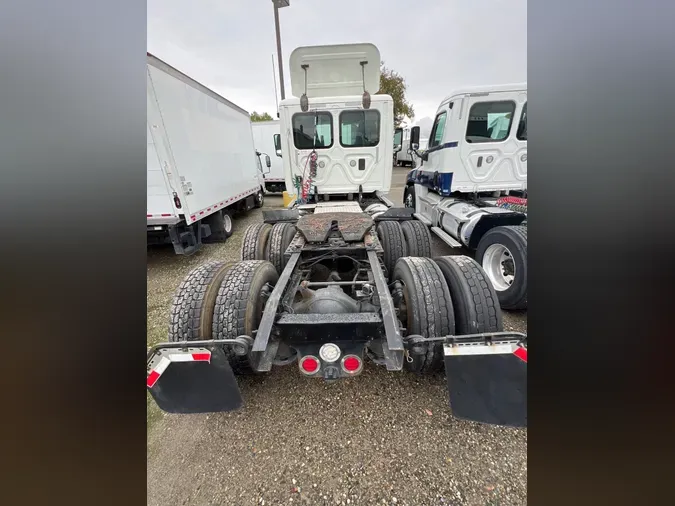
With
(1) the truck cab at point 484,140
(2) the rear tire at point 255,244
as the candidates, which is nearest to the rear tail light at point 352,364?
(2) the rear tire at point 255,244

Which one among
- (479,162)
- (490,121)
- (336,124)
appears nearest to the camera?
(490,121)

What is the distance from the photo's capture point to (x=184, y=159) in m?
4.89

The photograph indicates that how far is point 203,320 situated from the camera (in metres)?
2.00

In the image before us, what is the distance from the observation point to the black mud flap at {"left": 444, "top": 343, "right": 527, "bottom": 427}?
1505 mm

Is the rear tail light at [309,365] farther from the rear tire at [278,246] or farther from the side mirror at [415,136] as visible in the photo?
the side mirror at [415,136]

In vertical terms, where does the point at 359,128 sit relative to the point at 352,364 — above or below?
above

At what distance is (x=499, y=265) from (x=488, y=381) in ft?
8.61

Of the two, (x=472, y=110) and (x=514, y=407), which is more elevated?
(x=472, y=110)

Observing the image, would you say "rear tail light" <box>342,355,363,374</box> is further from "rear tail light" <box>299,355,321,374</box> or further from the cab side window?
the cab side window

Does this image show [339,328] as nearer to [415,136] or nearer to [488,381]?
[488,381]

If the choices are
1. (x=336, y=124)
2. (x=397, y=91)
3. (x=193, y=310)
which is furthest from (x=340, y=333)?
(x=397, y=91)
